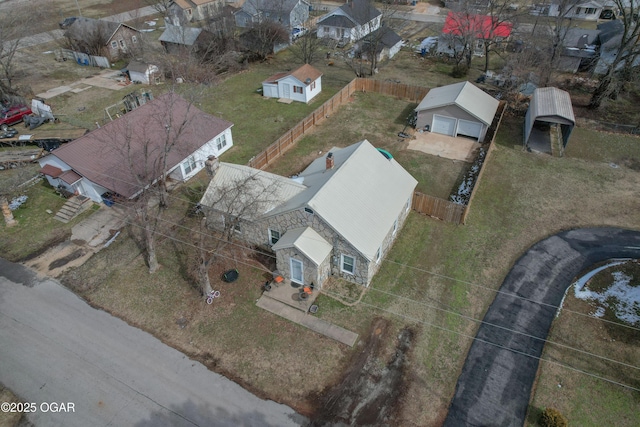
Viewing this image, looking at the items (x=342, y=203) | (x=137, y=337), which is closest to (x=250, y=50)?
(x=342, y=203)

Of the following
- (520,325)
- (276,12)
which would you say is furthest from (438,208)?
(276,12)

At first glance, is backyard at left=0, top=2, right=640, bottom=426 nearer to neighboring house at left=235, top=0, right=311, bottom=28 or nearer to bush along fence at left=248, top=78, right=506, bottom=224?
bush along fence at left=248, top=78, right=506, bottom=224

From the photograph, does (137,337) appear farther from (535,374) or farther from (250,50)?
(250,50)

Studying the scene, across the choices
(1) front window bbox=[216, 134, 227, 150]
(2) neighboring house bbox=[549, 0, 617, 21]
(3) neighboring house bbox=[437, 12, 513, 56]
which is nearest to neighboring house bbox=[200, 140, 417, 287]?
(1) front window bbox=[216, 134, 227, 150]

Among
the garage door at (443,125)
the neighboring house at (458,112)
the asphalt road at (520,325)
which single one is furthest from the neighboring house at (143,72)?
the asphalt road at (520,325)

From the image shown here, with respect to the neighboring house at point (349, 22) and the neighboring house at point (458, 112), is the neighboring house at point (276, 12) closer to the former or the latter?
the neighboring house at point (349, 22)

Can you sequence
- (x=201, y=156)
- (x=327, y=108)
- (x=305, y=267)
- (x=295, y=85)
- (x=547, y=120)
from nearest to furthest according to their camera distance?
1. (x=305, y=267)
2. (x=201, y=156)
3. (x=547, y=120)
4. (x=327, y=108)
5. (x=295, y=85)

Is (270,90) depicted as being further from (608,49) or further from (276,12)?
(608,49)
